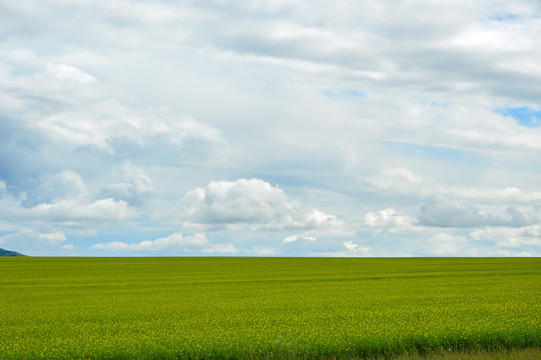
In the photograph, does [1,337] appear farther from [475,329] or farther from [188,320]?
[475,329]

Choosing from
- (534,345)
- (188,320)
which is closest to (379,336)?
(534,345)

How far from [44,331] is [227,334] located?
6.54m

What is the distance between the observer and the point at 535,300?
23375 mm

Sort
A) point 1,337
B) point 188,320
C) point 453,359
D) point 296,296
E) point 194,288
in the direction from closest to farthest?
point 453,359
point 1,337
point 188,320
point 296,296
point 194,288

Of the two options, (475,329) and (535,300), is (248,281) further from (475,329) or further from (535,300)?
(475,329)

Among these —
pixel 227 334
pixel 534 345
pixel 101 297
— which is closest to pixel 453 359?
pixel 534 345

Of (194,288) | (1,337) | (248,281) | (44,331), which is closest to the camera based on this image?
(1,337)

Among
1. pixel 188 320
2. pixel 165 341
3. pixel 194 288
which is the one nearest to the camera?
pixel 165 341

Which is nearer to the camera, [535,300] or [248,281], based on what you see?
[535,300]

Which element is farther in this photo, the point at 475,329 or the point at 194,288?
the point at 194,288

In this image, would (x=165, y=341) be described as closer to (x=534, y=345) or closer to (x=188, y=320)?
(x=188, y=320)

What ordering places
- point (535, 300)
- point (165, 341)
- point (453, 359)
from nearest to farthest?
point (453, 359), point (165, 341), point (535, 300)

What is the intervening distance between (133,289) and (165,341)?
855 inches

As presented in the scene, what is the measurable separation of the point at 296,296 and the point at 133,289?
12920 mm
